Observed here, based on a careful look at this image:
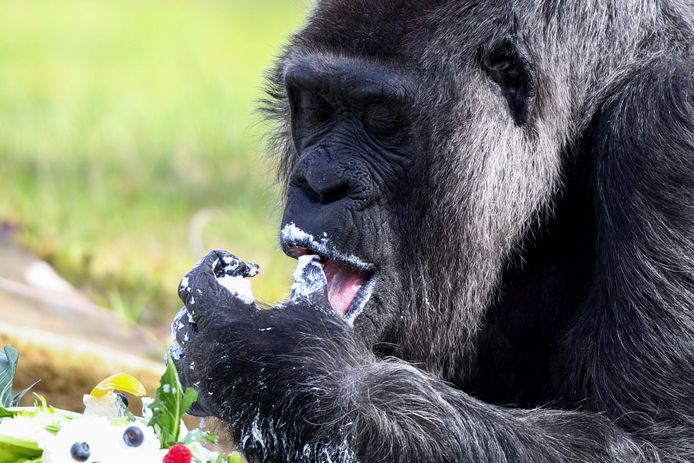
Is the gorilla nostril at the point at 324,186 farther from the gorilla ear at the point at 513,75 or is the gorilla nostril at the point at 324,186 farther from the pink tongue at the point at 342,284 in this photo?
the gorilla ear at the point at 513,75

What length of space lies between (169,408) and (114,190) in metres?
5.87

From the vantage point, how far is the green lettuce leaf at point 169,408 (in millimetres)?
3760

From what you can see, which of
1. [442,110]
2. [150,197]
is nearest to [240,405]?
[442,110]

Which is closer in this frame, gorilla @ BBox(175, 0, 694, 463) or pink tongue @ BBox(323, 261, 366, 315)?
gorilla @ BBox(175, 0, 694, 463)

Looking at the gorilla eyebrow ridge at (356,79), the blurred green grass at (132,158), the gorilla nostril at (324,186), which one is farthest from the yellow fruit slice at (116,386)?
the blurred green grass at (132,158)

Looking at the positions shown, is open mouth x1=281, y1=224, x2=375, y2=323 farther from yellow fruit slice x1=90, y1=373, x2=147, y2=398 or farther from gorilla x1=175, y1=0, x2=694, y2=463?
yellow fruit slice x1=90, y1=373, x2=147, y2=398

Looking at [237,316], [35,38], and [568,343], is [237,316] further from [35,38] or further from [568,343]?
[35,38]

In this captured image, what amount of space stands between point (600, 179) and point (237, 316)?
139 cm

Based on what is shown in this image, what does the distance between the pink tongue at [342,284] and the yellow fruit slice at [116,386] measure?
73cm

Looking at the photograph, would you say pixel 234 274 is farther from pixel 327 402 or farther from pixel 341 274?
pixel 327 402

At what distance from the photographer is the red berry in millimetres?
3598

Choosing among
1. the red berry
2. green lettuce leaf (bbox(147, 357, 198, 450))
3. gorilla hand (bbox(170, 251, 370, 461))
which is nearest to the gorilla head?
gorilla hand (bbox(170, 251, 370, 461))

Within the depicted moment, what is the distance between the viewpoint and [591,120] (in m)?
4.43

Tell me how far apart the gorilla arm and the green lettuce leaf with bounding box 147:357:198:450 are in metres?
0.11
